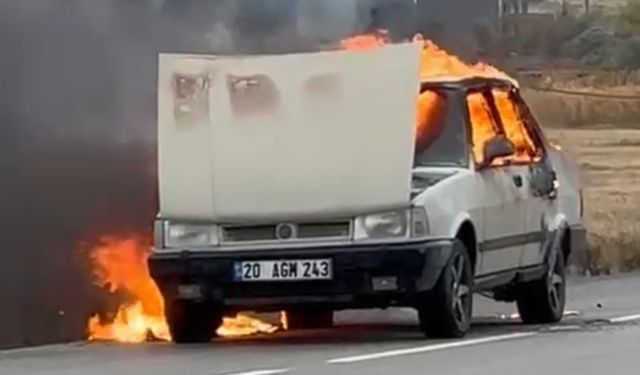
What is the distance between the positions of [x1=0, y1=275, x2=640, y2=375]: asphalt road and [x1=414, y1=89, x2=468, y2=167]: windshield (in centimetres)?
122

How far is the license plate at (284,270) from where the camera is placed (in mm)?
13695

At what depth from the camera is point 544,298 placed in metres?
16.0

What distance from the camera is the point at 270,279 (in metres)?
13.8

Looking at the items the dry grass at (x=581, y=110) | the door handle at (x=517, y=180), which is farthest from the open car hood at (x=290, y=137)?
the dry grass at (x=581, y=110)

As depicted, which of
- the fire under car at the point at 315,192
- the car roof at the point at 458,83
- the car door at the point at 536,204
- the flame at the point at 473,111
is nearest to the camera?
the fire under car at the point at 315,192

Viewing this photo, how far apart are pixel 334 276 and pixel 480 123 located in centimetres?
202

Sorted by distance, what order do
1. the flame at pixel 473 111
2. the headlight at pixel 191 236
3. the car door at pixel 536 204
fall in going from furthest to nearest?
the car door at pixel 536 204
the flame at pixel 473 111
the headlight at pixel 191 236

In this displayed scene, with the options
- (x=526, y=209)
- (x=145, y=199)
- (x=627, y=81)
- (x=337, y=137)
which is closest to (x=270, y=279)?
(x=337, y=137)

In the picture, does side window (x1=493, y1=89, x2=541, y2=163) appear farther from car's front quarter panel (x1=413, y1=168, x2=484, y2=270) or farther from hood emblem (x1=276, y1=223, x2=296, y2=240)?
hood emblem (x1=276, y1=223, x2=296, y2=240)

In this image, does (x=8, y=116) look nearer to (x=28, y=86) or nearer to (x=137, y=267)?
(x=28, y=86)

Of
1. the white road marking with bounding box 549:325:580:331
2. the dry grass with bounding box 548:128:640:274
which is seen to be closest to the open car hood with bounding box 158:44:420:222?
the white road marking with bounding box 549:325:580:331

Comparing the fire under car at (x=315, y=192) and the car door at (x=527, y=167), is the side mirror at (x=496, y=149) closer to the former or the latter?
the fire under car at (x=315, y=192)

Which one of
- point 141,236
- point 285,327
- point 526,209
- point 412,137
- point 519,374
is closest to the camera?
point 519,374

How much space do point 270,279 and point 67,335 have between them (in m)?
3.63
